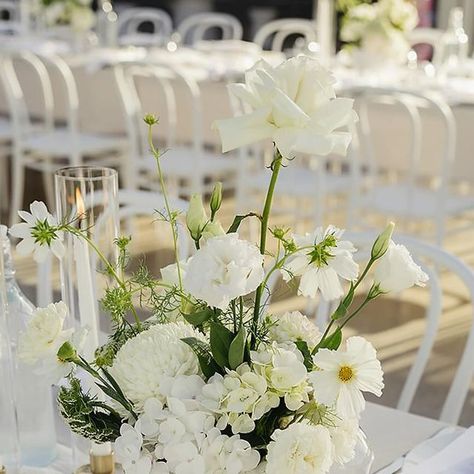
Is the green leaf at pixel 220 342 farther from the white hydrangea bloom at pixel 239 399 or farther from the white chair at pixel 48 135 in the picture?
the white chair at pixel 48 135

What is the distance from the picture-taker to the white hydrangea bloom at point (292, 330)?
75 cm

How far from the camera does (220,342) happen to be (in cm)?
71

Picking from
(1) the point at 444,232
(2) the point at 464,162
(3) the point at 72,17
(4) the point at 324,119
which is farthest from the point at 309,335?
(3) the point at 72,17

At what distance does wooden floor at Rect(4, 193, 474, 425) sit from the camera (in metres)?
2.69

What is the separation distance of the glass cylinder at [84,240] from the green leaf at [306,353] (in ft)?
0.85

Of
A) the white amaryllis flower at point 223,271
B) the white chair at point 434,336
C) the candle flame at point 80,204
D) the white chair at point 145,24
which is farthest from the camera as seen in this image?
the white chair at point 145,24

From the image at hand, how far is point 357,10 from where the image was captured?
380 centimetres

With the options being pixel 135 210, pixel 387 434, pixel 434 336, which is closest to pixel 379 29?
pixel 135 210

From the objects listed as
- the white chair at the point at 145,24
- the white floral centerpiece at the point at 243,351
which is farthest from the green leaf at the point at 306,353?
the white chair at the point at 145,24

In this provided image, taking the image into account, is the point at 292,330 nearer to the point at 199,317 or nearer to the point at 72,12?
the point at 199,317

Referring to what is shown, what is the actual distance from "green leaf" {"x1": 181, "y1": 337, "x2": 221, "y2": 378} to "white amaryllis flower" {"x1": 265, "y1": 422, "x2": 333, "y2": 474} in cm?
7

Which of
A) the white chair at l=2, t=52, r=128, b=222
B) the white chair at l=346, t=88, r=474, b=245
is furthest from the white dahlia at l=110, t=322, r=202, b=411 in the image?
the white chair at l=2, t=52, r=128, b=222

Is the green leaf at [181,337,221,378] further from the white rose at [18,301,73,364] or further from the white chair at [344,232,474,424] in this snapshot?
the white chair at [344,232,474,424]

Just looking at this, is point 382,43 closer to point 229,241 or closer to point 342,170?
point 342,170
